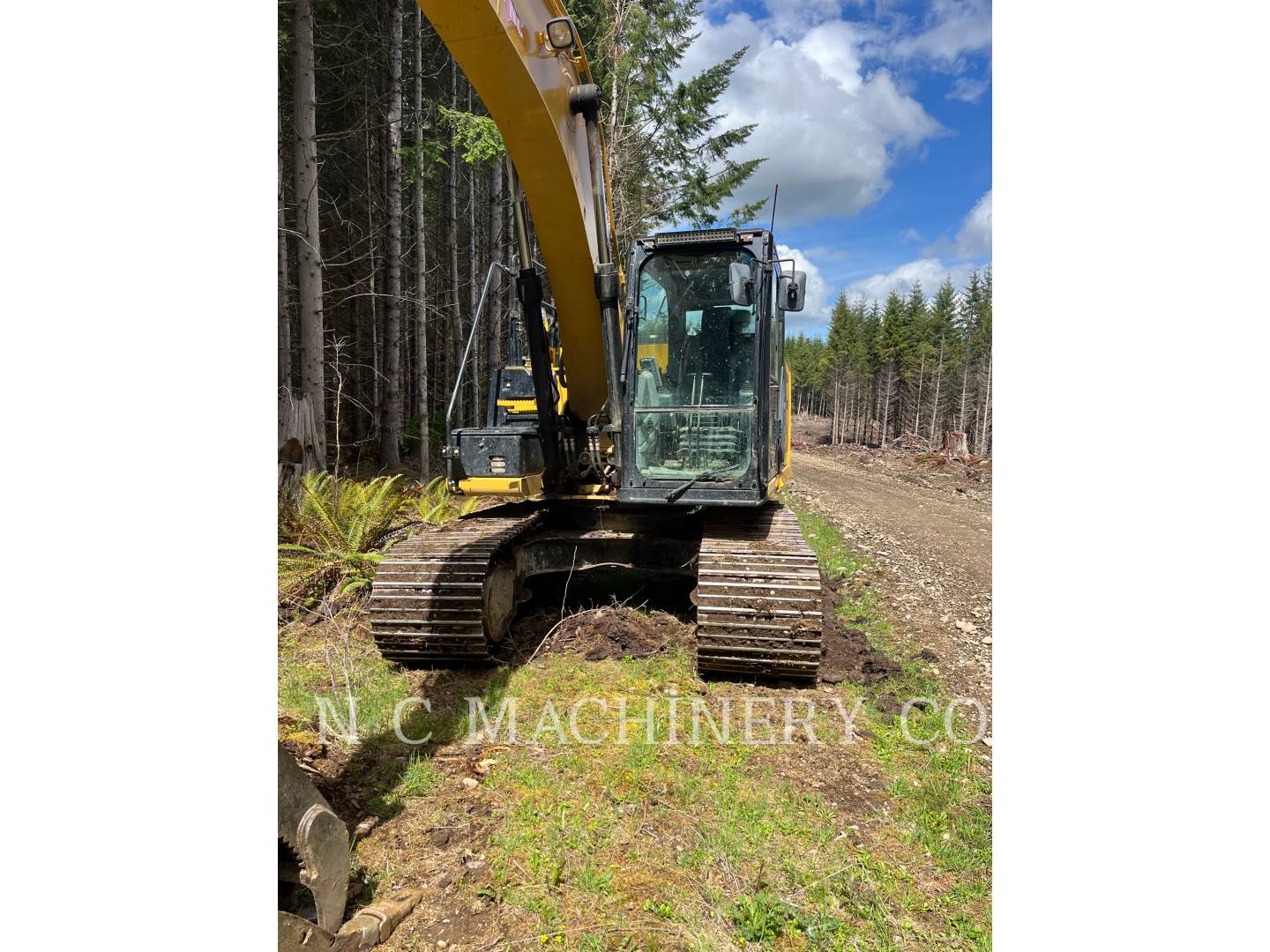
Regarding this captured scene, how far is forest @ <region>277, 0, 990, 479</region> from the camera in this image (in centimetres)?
873

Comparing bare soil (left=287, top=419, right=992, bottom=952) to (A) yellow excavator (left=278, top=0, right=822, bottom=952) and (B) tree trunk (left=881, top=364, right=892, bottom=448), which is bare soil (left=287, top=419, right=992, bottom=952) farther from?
(B) tree trunk (left=881, top=364, right=892, bottom=448)

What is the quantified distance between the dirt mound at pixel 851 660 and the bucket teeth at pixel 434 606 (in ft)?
7.31

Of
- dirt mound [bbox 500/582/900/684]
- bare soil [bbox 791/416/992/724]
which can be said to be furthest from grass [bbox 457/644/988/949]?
bare soil [bbox 791/416/992/724]

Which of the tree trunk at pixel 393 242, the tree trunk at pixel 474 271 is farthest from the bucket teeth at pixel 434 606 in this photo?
the tree trunk at pixel 474 271

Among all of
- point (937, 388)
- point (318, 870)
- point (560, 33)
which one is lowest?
point (318, 870)

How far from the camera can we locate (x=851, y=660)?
4.82 meters

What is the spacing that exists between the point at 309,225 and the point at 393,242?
2.74 metres

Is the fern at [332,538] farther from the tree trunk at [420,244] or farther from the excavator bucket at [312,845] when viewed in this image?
the tree trunk at [420,244]

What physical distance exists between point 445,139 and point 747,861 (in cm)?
1566

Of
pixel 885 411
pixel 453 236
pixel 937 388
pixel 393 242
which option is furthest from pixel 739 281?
pixel 885 411

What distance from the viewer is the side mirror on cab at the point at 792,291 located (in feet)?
16.0

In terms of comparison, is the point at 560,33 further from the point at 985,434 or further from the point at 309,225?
the point at 985,434

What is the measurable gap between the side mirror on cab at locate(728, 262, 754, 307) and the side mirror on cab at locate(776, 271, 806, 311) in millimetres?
406

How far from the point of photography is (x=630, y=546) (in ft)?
17.6
